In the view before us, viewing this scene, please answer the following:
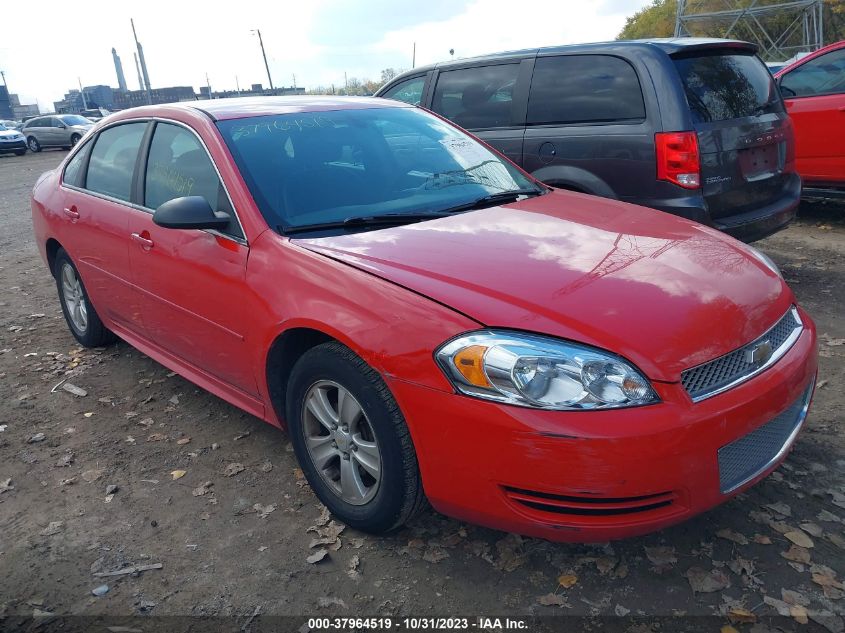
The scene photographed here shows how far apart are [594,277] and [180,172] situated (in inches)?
87.5

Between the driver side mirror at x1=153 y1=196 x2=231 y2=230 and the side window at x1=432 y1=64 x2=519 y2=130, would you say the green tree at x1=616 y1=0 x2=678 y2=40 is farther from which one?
→ the driver side mirror at x1=153 y1=196 x2=231 y2=230

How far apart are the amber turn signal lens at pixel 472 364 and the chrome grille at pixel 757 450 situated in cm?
79

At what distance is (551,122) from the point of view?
18.2 ft

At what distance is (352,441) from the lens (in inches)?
107

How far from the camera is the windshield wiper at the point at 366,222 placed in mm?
3027

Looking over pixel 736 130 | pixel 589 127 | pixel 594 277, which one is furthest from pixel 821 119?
pixel 594 277

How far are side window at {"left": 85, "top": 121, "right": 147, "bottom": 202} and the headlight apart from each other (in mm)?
2655

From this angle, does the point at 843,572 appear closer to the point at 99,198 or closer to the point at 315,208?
the point at 315,208

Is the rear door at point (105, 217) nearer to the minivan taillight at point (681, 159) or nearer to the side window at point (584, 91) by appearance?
the side window at point (584, 91)

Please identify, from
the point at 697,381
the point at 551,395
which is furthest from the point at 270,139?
the point at 697,381

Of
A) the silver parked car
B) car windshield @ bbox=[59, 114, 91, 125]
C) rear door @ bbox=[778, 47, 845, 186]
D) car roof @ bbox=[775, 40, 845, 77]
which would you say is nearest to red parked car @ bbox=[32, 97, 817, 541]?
rear door @ bbox=[778, 47, 845, 186]

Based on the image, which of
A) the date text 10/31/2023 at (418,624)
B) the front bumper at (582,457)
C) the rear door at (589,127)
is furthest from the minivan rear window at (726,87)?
the date text 10/31/2023 at (418,624)

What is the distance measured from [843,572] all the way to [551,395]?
49.5 inches

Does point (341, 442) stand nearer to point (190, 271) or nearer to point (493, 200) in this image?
point (190, 271)
